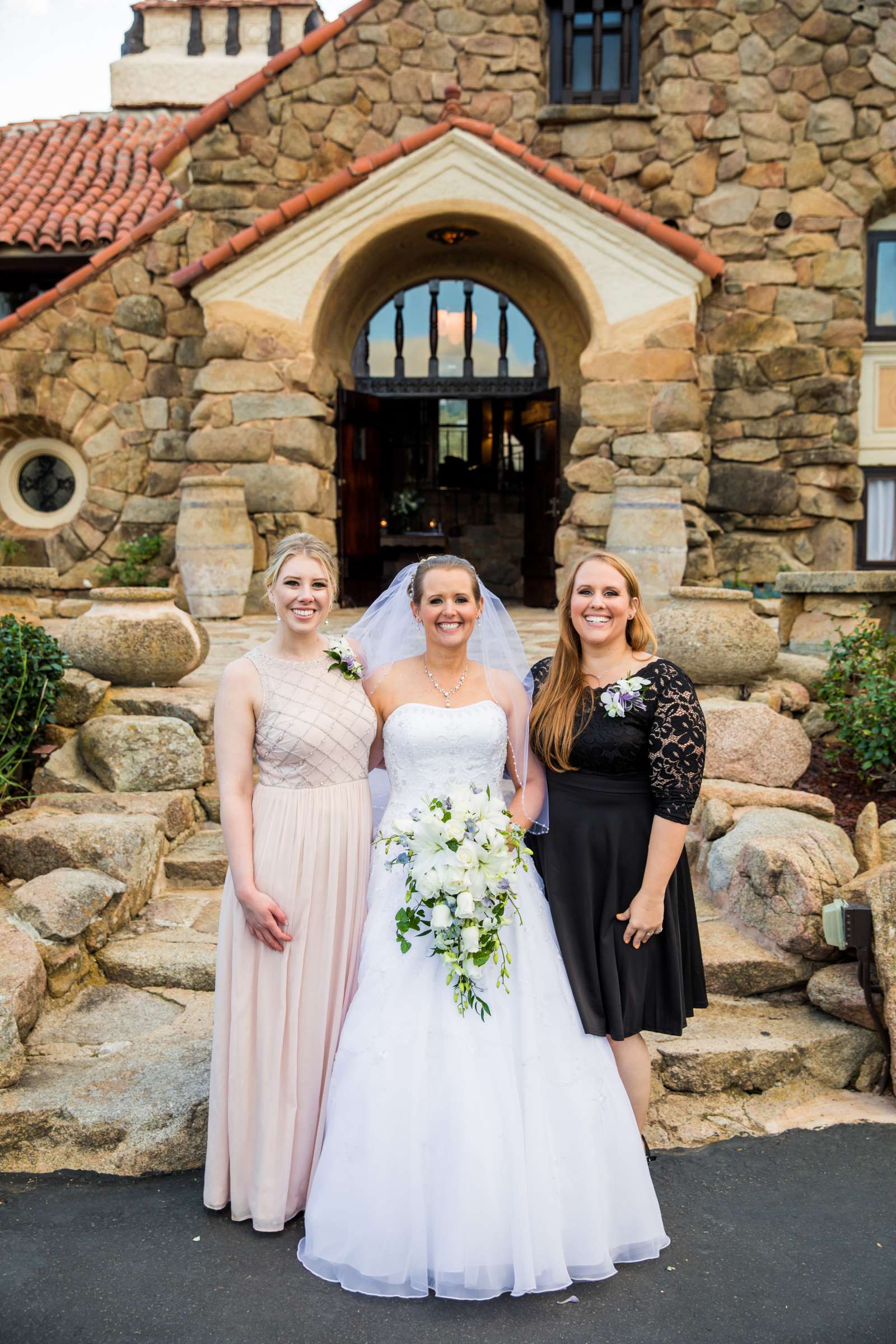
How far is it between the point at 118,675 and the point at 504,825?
11.0 ft

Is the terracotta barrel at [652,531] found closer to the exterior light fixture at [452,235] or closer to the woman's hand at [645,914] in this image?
the exterior light fixture at [452,235]

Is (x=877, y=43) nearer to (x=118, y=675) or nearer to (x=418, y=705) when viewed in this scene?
(x=118, y=675)

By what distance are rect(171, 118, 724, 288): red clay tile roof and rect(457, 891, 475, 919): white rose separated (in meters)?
7.38

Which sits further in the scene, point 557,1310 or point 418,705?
point 418,705

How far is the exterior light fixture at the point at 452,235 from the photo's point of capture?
9.14 metres

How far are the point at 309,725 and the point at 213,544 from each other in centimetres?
595

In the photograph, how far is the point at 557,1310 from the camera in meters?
2.39

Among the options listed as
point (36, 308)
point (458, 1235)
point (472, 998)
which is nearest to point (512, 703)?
point (472, 998)

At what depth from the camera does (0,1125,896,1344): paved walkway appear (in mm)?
2320

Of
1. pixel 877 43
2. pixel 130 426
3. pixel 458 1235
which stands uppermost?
pixel 877 43

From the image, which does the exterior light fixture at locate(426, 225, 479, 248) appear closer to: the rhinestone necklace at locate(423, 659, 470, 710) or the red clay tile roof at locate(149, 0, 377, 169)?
the red clay tile roof at locate(149, 0, 377, 169)

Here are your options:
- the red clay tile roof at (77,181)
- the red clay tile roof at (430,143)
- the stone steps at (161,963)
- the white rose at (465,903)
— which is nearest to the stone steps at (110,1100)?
the stone steps at (161,963)

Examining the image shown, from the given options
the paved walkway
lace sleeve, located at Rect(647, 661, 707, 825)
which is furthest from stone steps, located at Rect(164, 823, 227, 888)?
lace sleeve, located at Rect(647, 661, 707, 825)

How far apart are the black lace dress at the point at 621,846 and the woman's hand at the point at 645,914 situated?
52 mm
